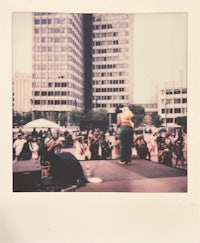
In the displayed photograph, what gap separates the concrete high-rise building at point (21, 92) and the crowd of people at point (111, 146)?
0.08 meters

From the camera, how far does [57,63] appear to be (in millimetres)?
838

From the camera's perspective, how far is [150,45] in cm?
85

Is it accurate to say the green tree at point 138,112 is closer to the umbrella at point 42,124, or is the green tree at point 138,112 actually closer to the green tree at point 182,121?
the green tree at point 182,121

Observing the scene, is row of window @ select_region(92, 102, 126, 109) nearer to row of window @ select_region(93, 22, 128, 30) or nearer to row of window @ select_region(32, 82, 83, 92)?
row of window @ select_region(32, 82, 83, 92)

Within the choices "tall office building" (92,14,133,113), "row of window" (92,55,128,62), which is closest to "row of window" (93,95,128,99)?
"tall office building" (92,14,133,113)

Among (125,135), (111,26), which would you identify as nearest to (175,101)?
(125,135)

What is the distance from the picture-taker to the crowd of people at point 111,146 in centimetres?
85

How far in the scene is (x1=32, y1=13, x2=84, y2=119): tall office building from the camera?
2.75 ft

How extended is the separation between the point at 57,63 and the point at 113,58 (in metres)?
0.15
